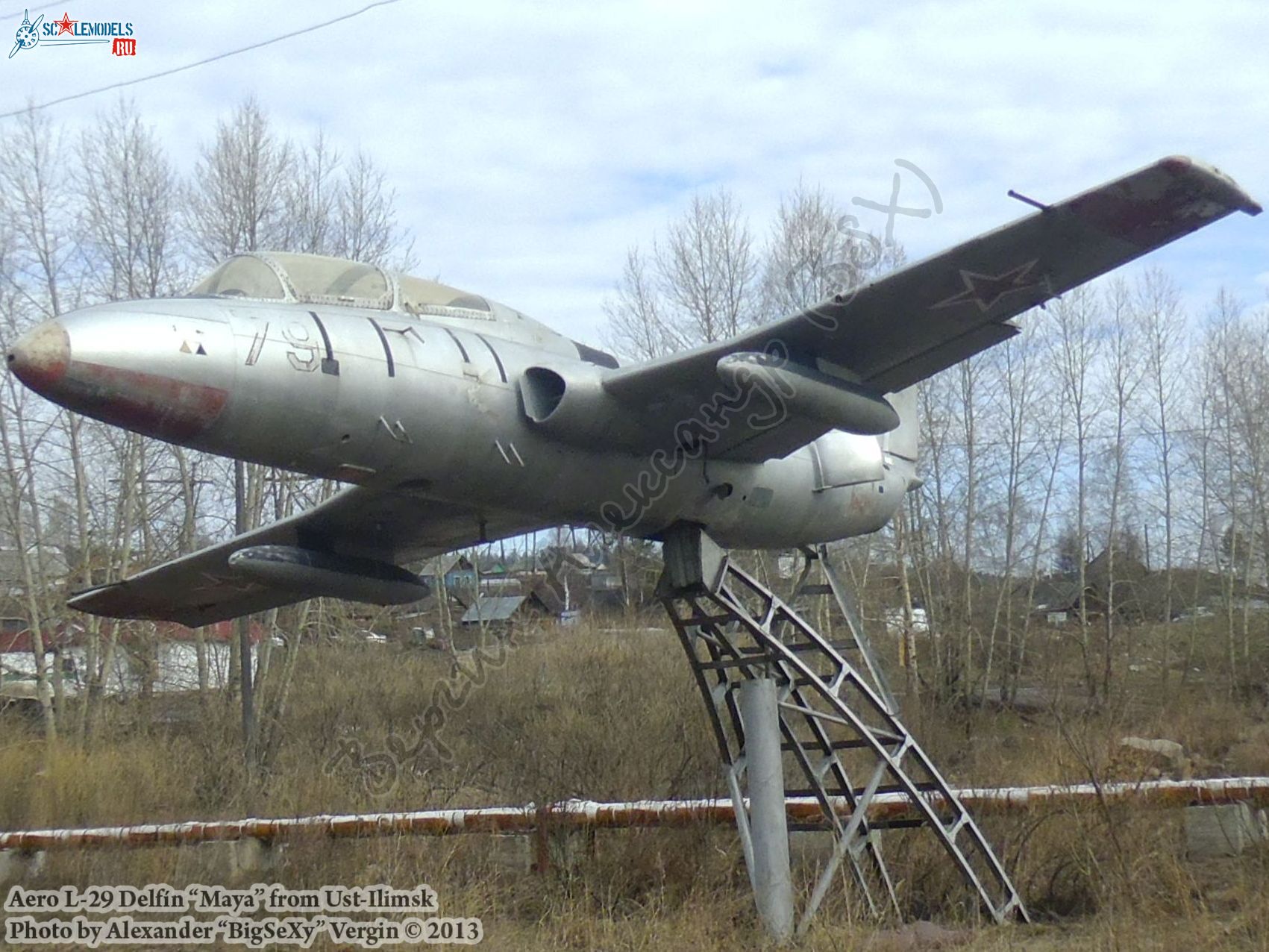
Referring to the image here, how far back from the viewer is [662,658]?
23938 mm

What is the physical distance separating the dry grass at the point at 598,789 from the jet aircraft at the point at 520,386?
2555 millimetres

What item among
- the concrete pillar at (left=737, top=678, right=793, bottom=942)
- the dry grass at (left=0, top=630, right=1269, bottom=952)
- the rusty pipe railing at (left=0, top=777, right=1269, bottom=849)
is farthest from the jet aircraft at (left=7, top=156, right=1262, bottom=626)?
the dry grass at (left=0, top=630, right=1269, bottom=952)

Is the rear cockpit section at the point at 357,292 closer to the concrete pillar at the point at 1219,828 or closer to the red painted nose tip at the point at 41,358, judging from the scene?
the red painted nose tip at the point at 41,358

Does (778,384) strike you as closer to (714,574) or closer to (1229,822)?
(714,574)

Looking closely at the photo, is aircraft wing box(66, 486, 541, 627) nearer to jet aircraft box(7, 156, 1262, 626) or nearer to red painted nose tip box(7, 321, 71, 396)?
jet aircraft box(7, 156, 1262, 626)

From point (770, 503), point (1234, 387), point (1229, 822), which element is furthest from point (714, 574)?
point (1234, 387)

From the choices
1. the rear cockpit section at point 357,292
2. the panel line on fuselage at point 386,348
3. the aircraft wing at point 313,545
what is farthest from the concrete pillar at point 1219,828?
the panel line on fuselage at point 386,348

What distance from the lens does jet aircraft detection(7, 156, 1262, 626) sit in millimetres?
5305

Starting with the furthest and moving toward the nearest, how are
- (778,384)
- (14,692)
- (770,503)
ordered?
(14,692) → (770,503) → (778,384)

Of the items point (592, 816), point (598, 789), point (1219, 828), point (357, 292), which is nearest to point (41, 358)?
point (357, 292)

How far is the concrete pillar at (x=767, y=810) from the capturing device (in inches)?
292

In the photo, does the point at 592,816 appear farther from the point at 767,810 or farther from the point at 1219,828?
the point at 1219,828

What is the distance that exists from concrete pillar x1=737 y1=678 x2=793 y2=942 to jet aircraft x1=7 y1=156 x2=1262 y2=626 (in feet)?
3.82

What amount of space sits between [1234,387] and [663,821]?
29987mm
